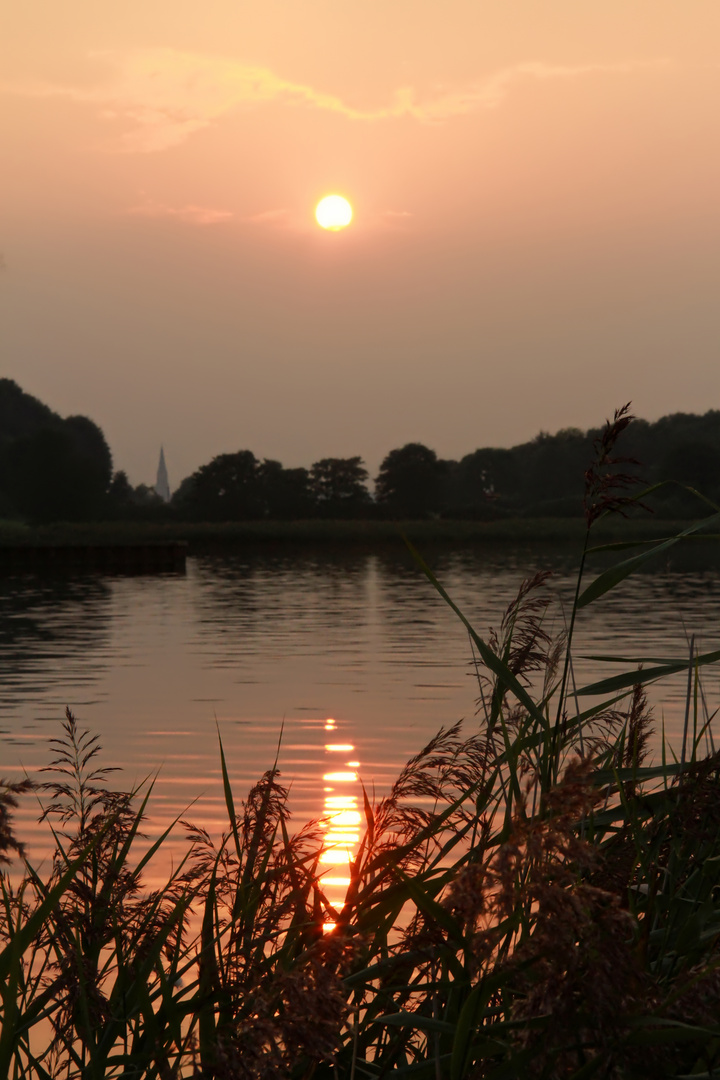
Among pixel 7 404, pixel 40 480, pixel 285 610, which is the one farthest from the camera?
pixel 7 404

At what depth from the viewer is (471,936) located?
72.9 inches

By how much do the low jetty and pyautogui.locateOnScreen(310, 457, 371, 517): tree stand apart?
4900cm

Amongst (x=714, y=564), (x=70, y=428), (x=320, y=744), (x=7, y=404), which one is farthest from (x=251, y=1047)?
(x=7, y=404)

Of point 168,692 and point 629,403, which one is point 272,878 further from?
point 168,692

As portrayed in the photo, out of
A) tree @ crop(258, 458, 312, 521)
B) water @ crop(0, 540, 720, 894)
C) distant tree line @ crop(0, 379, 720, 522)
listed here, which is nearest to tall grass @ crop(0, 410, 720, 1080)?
water @ crop(0, 540, 720, 894)

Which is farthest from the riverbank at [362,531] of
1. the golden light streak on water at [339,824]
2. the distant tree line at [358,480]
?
the golden light streak on water at [339,824]

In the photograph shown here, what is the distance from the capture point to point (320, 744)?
12.2 m

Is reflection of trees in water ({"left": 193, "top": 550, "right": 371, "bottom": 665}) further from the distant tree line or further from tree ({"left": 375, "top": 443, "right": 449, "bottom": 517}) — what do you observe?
tree ({"left": 375, "top": 443, "right": 449, "bottom": 517})

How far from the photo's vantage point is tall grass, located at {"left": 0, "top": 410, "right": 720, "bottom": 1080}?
1.59 m

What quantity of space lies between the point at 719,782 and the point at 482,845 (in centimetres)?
49

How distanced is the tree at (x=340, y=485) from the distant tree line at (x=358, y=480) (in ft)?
Answer: 0.32

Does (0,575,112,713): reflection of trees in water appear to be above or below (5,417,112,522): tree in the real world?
below

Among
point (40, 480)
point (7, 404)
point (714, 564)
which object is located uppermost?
point (7, 404)

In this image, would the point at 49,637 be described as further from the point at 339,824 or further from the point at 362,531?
the point at 362,531
